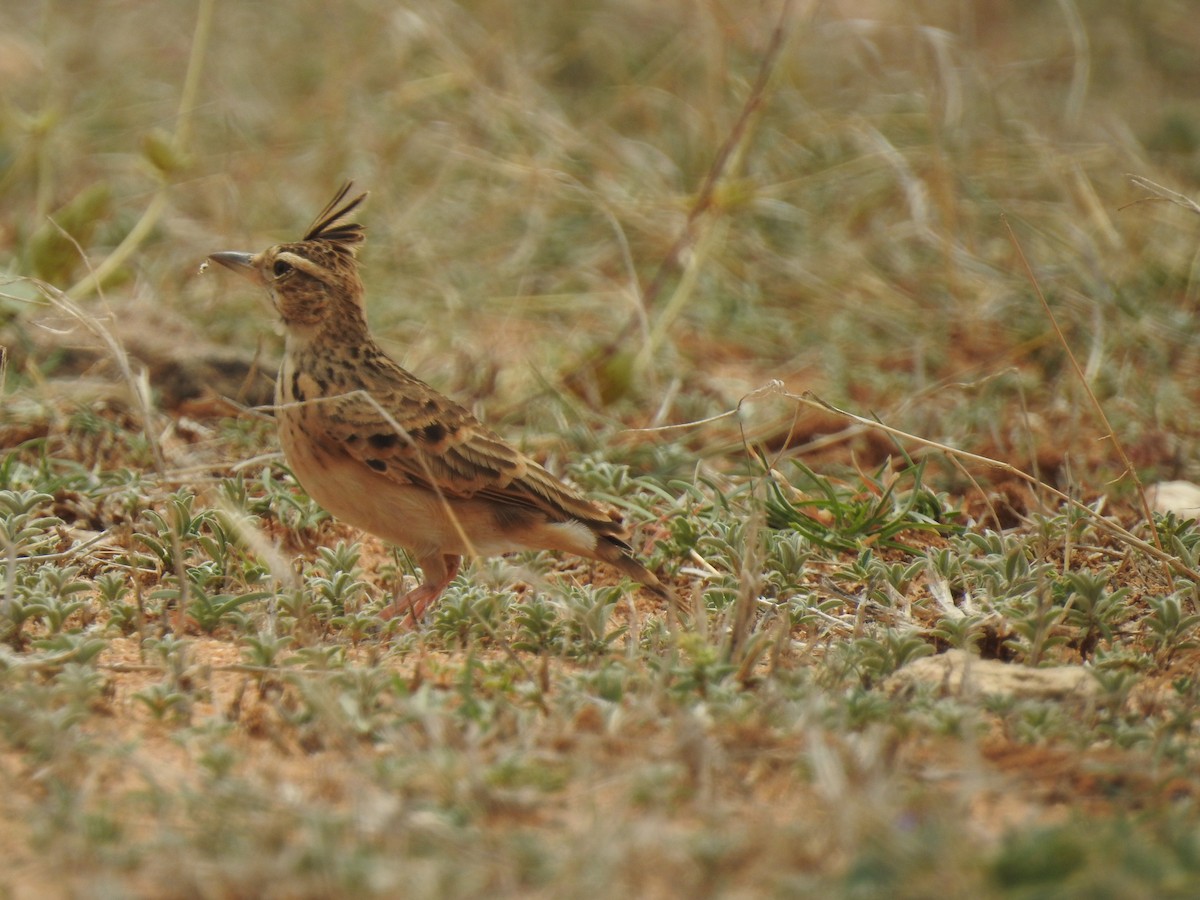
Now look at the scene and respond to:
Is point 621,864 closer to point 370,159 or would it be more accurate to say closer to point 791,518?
point 791,518

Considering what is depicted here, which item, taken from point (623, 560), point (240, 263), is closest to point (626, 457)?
point (623, 560)

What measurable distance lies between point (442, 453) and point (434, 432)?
79 millimetres

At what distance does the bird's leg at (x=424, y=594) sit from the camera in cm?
428

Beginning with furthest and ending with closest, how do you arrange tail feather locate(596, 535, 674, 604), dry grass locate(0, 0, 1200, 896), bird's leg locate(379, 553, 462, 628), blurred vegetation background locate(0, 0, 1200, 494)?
blurred vegetation background locate(0, 0, 1200, 494), tail feather locate(596, 535, 674, 604), bird's leg locate(379, 553, 462, 628), dry grass locate(0, 0, 1200, 896)

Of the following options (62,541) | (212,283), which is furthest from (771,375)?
(62,541)

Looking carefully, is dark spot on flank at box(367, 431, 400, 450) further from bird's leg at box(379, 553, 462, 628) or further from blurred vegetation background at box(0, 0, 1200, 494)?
blurred vegetation background at box(0, 0, 1200, 494)

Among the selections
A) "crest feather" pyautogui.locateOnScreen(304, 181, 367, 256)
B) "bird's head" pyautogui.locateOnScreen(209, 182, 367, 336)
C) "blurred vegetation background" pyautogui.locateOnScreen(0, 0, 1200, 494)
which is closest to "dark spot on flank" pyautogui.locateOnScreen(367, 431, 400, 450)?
"bird's head" pyautogui.locateOnScreen(209, 182, 367, 336)

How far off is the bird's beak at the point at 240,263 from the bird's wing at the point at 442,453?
625 mm

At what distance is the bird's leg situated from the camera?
169 inches

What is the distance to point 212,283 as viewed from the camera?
7.22 m

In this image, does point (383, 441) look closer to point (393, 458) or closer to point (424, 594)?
point (393, 458)

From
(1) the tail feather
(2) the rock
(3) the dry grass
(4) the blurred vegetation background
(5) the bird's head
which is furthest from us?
(4) the blurred vegetation background

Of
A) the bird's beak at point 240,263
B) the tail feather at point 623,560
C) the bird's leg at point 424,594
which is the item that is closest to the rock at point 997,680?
the tail feather at point 623,560

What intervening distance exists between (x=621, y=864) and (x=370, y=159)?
677 cm
